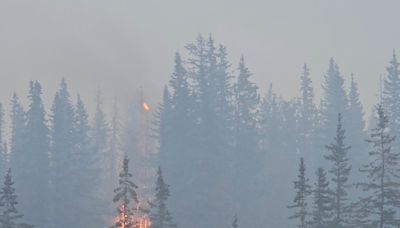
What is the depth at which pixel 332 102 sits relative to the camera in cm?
9931

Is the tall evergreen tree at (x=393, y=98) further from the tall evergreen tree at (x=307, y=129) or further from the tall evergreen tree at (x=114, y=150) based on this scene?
the tall evergreen tree at (x=114, y=150)

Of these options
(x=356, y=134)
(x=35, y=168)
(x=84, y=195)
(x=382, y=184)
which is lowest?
(x=382, y=184)

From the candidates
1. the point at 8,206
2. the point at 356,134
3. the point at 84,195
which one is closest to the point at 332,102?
the point at 356,134

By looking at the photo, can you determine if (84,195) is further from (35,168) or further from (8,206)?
(8,206)

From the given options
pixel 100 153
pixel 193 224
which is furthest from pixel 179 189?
pixel 100 153

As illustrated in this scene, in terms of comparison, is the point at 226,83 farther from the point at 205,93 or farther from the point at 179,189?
the point at 179,189

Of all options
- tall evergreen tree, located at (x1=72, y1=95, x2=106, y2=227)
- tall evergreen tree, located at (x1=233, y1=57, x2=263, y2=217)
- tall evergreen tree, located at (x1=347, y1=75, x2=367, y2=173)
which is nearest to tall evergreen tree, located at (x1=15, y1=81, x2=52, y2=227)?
tall evergreen tree, located at (x1=72, y1=95, x2=106, y2=227)

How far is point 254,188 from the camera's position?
92000 mm

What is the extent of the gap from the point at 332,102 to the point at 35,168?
37241mm

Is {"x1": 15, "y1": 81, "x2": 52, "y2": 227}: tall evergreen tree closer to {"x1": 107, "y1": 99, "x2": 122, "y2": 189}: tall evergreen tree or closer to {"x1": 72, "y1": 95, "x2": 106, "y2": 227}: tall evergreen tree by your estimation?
{"x1": 72, "y1": 95, "x2": 106, "y2": 227}: tall evergreen tree

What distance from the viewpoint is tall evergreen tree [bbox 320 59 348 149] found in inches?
3831

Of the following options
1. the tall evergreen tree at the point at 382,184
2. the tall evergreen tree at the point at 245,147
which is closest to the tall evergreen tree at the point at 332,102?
the tall evergreen tree at the point at 245,147

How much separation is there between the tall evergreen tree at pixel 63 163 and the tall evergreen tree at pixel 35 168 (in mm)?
898

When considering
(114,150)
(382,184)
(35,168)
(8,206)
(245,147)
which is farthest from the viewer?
(114,150)
